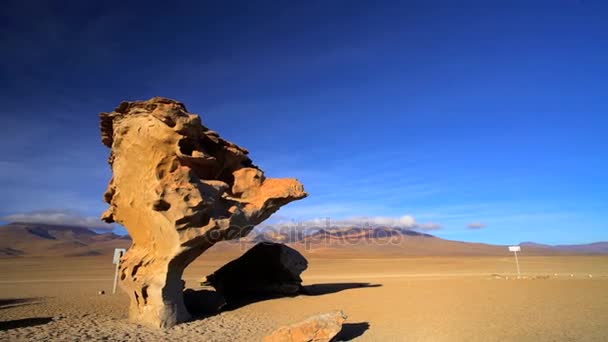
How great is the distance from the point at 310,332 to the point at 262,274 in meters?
8.68

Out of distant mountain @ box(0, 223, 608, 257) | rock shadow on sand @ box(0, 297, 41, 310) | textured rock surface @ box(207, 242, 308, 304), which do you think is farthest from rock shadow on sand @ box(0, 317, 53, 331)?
distant mountain @ box(0, 223, 608, 257)

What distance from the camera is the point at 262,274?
52.7 feet

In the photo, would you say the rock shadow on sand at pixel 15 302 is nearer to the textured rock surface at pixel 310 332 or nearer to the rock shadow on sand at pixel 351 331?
the textured rock surface at pixel 310 332

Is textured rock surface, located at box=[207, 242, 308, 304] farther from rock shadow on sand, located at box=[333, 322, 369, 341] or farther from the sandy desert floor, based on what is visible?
rock shadow on sand, located at box=[333, 322, 369, 341]

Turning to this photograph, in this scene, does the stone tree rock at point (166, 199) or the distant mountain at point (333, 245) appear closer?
the stone tree rock at point (166, 199)

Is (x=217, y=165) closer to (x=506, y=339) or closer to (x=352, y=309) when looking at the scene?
(x=352, y=309)

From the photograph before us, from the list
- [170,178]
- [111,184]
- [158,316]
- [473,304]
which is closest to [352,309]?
[473,304]

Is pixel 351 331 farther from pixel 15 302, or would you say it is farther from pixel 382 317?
pixel 15 302

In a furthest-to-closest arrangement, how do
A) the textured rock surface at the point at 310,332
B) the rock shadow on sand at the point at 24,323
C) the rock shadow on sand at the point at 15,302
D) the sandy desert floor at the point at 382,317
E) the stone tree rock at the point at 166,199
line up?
the rock shadow on sand at the point at 15,302, the stone tree rock at the point at 166,199, the rock shadow on sand at the point at 24,323, the sandy desert floor at the point at 382,317, the textured rock surface at the point at 310,332

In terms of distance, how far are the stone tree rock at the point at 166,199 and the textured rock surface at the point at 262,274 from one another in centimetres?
365

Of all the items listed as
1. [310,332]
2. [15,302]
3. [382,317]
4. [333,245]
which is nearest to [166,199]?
[310,332]

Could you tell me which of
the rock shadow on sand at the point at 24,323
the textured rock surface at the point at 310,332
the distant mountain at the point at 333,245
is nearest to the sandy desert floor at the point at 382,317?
the rock shadow on sand at the point at 24,323

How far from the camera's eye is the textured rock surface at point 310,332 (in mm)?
7602

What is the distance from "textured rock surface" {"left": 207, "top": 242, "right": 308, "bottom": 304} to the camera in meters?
15.6
